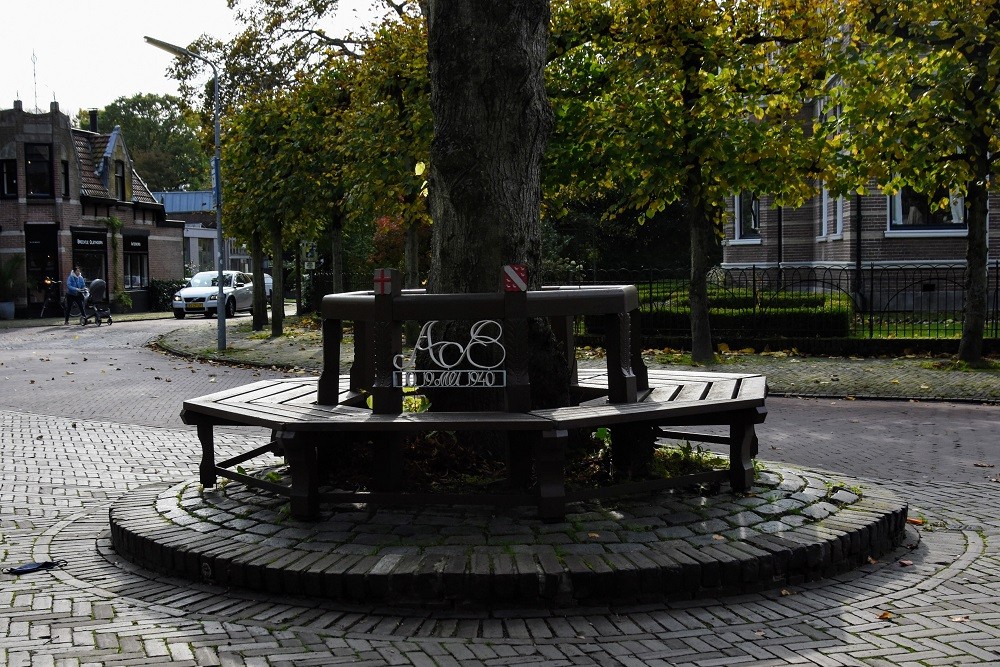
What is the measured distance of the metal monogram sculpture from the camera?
5.63 metres

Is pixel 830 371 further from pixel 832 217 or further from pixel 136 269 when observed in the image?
pixel 136 269

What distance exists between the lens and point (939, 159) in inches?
616

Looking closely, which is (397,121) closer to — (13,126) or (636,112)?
(636,112)

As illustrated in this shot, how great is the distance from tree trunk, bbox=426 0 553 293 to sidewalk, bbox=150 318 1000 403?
865cm

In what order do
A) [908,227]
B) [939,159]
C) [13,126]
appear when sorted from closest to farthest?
[939,159] → [908,227] → [13,126]

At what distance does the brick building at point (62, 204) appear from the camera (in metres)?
41.2

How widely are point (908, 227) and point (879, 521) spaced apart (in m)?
23.6

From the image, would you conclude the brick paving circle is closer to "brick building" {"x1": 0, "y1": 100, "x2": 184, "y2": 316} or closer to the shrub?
"brick building" {"x1": 0, "y1": 100, "x2": 184, "y2": 316}

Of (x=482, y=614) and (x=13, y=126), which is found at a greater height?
(x=13, y=126)

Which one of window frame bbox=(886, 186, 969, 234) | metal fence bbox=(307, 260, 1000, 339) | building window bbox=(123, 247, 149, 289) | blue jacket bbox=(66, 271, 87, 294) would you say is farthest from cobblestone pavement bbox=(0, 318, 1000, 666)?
building window bbox=(123, 247, 149, 289)

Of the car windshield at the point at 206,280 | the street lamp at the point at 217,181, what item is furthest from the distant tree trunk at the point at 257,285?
the car windshield at the point at 206,280

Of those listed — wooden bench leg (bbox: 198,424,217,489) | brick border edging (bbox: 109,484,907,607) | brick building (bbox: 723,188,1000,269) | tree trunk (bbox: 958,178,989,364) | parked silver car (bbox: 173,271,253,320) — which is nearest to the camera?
brick border edging (bbox: 109,484,907,607)

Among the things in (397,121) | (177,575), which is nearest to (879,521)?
(177,575)

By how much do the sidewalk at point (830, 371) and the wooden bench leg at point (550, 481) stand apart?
9337 mm
